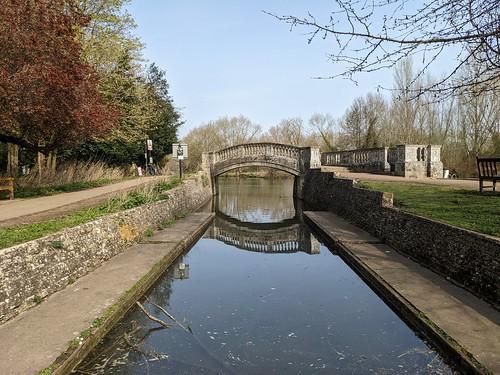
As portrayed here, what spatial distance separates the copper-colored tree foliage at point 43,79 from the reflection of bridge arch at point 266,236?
5749 millimetres

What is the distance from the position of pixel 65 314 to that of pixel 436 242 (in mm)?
6157

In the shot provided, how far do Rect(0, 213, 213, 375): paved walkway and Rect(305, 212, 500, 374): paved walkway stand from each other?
4258 mm

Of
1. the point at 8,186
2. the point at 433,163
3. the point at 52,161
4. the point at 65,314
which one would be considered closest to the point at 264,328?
the point at 65,314

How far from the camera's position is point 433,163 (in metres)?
20.1

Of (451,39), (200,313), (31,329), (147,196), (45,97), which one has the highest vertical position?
(45,97)

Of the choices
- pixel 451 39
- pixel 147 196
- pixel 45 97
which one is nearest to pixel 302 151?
pixel 147 196

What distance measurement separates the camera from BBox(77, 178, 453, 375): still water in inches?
191

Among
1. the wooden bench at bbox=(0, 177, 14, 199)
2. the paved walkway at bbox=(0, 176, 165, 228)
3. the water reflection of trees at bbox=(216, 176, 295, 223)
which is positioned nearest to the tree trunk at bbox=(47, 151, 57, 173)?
the wooden bench at bbox=(0, 177, 14, 199)

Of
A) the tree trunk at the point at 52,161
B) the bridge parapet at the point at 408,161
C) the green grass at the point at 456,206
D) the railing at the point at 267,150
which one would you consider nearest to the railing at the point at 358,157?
the bridge parapet at the point at 408,161

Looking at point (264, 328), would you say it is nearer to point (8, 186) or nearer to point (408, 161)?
point (8, 186)

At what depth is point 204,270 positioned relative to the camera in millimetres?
9734

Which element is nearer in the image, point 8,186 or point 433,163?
point 8,186

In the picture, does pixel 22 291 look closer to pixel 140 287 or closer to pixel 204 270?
pixel 140 287

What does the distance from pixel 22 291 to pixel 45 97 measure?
772 cm
